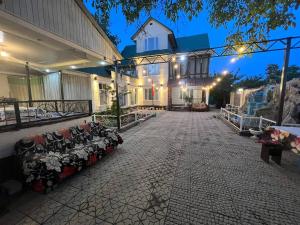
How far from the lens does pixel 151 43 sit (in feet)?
49.0

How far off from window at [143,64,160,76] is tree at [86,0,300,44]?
42.8 ft

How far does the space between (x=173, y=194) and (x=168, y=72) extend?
552 inches

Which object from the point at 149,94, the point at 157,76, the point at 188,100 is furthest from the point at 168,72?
the point at 188,100

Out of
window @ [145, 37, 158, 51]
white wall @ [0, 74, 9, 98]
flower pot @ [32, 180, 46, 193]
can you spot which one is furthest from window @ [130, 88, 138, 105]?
flower pot @ [32, 180, 46, 193]

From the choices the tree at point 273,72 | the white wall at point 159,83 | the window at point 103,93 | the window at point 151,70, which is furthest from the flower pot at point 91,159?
the tree at point 273,72

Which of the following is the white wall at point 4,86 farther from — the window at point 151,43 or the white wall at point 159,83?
the window at point 151,43

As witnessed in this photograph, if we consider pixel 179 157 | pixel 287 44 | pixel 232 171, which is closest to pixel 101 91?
pixel 179 157

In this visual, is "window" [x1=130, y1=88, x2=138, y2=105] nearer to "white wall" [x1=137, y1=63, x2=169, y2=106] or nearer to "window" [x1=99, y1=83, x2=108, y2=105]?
"white wall" [x1=137, y1=63, x2=169, y2=106]

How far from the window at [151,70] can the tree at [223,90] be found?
333 inches

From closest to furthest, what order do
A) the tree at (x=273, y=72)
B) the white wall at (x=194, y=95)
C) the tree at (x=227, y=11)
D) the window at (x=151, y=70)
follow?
1. the tree at (x=227, y=11)
2. the window at (x=151, y=70)
3. the white wall at (x=194, y=95)
4. the tree at (x=273, y=72)

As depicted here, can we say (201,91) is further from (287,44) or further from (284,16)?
(284,16)

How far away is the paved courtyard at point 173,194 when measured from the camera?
6.52 ft

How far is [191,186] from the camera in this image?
2637 millimetres

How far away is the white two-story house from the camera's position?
14492 millimetres
